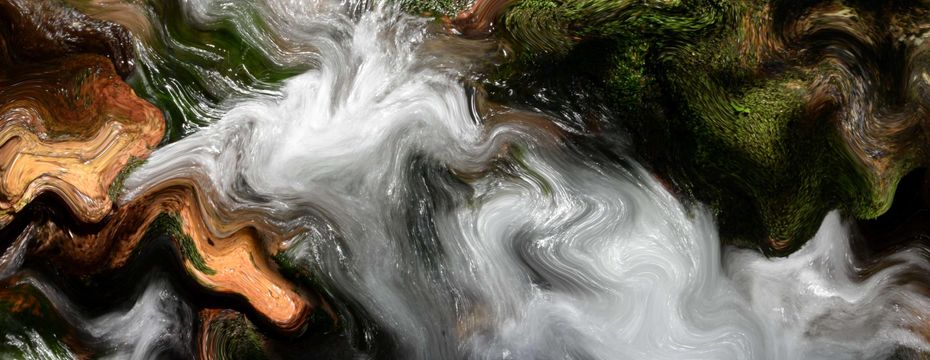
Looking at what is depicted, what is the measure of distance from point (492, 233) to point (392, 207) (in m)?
0.62

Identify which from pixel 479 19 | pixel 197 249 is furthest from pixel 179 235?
pixel 479 19

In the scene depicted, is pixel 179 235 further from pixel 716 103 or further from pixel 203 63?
pixel 716 103

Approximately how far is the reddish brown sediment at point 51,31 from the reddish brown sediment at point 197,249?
0.97 metres

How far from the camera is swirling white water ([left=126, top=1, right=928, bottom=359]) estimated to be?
344cm

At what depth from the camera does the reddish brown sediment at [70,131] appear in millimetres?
3426

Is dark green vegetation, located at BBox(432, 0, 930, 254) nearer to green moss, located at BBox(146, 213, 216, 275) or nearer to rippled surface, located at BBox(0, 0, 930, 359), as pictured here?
rippled surface, located at BBox(0, 0, 930, 359)

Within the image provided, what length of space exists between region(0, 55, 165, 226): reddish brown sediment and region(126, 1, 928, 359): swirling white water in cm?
20

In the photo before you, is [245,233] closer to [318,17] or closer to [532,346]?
[318,17]

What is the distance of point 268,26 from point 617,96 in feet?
7.06

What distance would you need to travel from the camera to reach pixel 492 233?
346 cm

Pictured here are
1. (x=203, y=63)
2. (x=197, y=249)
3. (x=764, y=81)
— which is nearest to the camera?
(x=764, y=81)

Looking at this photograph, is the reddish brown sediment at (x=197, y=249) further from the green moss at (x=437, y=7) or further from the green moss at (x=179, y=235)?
the green moss at (x=437, y=7)

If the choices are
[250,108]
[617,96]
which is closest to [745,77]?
[617,96]

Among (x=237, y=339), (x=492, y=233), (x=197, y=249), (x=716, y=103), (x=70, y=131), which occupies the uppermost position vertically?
(x=716, y=103)
